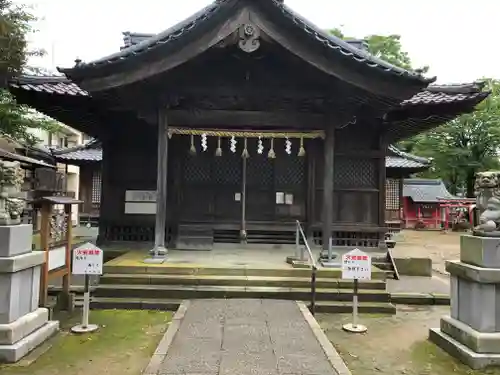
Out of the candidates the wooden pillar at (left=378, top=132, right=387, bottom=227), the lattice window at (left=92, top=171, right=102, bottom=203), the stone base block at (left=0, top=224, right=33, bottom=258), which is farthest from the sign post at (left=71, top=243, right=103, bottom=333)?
the lattice window at (left=92, top=171, right=102, bottom=203)

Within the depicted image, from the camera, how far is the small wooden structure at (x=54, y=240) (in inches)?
248

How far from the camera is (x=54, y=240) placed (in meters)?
6.65

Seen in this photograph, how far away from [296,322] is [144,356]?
7.16 ft

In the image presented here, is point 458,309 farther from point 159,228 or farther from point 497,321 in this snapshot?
point 159,228

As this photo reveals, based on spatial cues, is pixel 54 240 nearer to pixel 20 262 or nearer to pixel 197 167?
pixel 20 262

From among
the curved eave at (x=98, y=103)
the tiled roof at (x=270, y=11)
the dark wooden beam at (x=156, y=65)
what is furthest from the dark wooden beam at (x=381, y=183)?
the dark wooden beam at (x=156, y=65)

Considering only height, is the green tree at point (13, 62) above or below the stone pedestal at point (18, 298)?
above

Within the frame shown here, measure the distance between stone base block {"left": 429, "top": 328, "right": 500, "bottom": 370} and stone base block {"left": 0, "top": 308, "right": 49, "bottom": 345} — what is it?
17.6 ft

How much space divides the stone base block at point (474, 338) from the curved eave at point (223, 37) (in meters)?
4.67

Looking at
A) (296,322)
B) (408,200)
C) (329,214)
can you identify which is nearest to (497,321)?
(296,322)

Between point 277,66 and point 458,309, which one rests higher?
point 277,66

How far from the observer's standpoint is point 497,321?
16.6 ft

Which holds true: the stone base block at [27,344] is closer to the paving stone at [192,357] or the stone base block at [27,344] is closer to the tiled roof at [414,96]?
the paving stone at [192,357]

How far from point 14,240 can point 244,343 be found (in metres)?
3.13
